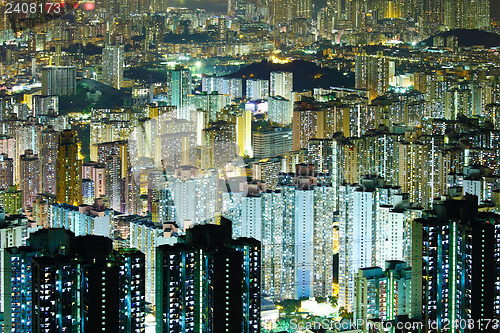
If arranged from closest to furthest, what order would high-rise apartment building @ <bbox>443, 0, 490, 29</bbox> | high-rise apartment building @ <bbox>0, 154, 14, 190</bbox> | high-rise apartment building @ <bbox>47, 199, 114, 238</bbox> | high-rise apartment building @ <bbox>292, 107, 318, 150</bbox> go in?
1. high-rise apartment building @ <bbox>47, 199, 114, 238</bbox>
2. high-rise apartment building @ <bbox>0, 154, 14, 190</bbox>
3. high-rise apartment building @ <bbox>292, 107, 318, 150</bbox>
4. high-rise apartment building @ <bbox>443, 0, 490, 29</bbox>

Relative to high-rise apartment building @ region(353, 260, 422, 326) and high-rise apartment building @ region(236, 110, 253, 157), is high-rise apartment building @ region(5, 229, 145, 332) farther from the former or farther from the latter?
high-rise apartment building @ region(236, 110, 253, 157)

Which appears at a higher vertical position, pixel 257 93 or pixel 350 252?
pixel 257 93

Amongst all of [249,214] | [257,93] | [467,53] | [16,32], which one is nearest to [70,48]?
[16,32]

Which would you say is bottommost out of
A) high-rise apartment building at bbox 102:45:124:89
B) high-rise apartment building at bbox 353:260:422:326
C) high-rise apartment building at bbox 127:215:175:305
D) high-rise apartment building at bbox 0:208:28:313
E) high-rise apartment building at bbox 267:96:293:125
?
high-rise apartment building at bbox 353:260:422:326

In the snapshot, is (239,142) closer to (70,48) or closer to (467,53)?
(70,48)

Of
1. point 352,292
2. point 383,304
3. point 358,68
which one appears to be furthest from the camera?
point 358,68

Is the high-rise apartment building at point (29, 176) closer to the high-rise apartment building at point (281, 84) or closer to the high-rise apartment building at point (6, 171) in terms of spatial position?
the high-rise apartment building at point (6, 171)

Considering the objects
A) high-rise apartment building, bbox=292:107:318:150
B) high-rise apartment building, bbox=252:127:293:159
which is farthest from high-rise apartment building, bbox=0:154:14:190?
high-rise apartment building, bbox=292:107:318:150
